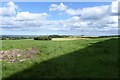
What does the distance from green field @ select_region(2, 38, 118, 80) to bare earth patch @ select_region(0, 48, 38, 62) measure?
1.74 feet

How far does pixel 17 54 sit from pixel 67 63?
3900 mm

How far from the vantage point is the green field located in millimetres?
12703

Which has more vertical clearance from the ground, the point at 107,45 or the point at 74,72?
the point at 107,45

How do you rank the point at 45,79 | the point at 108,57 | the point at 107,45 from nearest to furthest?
the point at 45,79
the point at 108,57
the point at 107,45

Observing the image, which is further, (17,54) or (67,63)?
(17,54)

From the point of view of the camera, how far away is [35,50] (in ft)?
56.5

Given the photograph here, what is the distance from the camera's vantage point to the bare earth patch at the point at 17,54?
51.2 ft

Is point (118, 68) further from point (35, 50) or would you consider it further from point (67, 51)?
point (35, 50)

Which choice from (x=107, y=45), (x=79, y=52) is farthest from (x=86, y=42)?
(x=79, y=52)

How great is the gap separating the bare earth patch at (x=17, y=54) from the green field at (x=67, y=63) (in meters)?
0.53

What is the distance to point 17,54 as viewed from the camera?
16578 millimetres

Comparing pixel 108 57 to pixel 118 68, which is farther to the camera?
pixel 108 57

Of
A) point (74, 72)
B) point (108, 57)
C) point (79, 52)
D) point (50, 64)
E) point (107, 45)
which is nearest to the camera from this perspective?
point (74, 72)

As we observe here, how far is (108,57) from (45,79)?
5.55 metres
